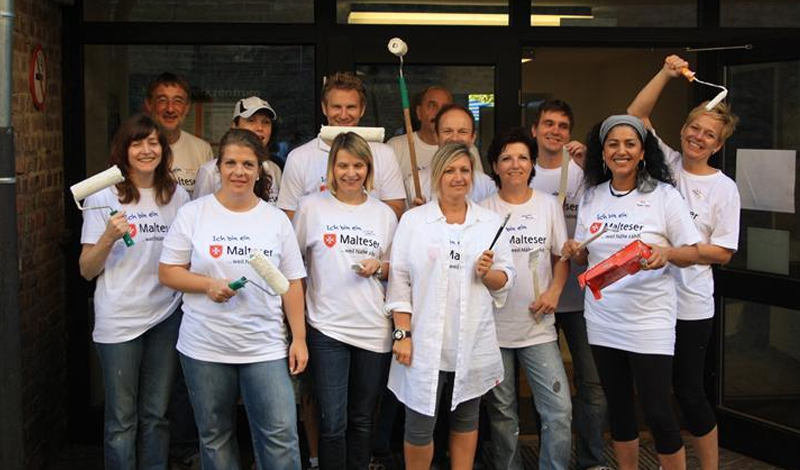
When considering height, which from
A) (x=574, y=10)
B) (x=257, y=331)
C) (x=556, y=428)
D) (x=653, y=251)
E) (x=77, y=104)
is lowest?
(x=556, y=428)

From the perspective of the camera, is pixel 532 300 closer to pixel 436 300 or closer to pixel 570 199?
pixel 436 300

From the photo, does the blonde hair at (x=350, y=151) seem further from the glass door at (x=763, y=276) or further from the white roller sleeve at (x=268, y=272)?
the glass door at (x=763, y=276)

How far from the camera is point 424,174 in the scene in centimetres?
518

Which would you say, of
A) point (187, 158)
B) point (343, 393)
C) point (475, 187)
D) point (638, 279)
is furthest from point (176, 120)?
point (638, 279)

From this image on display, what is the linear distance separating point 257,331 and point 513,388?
1342 mm

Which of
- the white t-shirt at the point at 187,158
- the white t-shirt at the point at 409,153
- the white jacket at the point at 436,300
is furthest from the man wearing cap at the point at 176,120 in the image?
the white jacket at the point at 436,300

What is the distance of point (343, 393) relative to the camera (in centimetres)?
454

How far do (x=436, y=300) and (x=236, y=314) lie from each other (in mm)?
868

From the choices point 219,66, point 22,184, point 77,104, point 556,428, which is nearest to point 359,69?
point 219,66

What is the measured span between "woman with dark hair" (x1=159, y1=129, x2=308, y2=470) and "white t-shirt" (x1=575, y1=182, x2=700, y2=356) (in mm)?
1385

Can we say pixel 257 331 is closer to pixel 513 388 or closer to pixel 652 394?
pixel 513 388

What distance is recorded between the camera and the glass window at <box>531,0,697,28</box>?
5.82 m

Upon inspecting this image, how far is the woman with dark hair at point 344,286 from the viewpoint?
14.7ft

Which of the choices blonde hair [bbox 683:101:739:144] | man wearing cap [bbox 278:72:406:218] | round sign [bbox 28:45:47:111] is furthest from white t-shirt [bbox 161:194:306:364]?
blonde hair [bbox 683:101:739:144]
